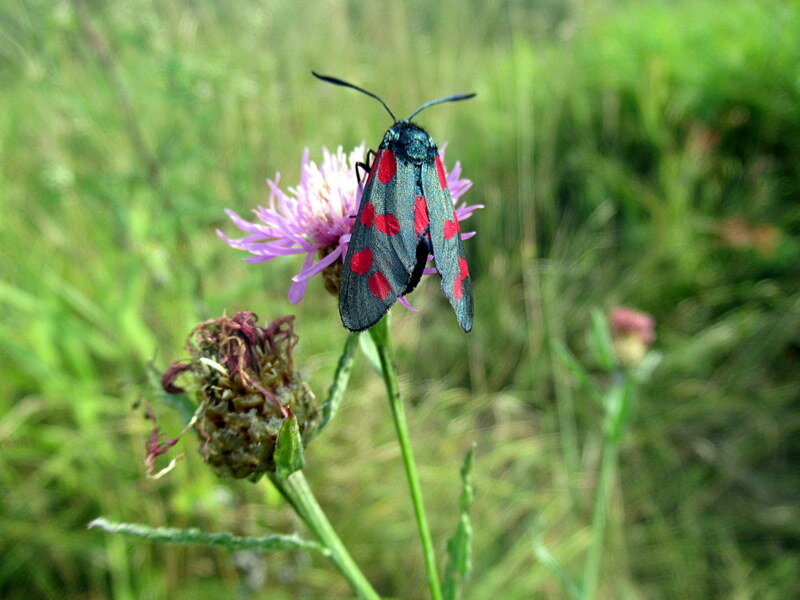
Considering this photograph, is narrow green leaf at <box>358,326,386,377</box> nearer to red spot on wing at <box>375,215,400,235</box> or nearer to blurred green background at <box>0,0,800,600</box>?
red spot on wing at <box>375,215,400,235</box>

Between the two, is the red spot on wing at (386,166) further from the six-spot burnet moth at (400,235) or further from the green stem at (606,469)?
the green stem at (606,469)

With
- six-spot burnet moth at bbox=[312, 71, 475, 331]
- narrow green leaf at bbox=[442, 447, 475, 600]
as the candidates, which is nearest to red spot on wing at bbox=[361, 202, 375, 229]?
six-spot burnet moth at bbox=[312, 71, 475, 331]

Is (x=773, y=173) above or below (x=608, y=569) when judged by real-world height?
above

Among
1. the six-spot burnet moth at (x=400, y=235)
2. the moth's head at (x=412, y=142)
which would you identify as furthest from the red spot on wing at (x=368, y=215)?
the moth's head at (x=412, y=142)

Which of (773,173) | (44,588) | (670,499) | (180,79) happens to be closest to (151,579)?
(44,588)

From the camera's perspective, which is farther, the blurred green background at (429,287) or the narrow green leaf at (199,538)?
the blurred green background at (429,287)

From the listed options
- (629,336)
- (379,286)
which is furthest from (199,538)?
(629,336)

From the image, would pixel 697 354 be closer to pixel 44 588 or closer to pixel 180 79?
pixel 180 79
